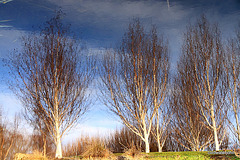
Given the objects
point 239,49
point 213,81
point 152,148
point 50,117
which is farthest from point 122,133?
point 239,49

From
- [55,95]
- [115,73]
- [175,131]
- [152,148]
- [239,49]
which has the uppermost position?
[239,49]

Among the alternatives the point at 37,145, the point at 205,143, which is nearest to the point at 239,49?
the point at 205,143

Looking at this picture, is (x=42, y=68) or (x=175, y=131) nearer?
(x=42, y=68)

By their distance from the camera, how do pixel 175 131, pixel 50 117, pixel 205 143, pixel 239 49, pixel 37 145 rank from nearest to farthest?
1. pixel 50 117
2. pixel 239 49
3. pixel 205 143
4. pixel 175 131
5. pixel 37 145

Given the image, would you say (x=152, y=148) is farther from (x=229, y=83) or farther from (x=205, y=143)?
(x=229, y=83)

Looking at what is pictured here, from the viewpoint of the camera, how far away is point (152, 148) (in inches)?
656

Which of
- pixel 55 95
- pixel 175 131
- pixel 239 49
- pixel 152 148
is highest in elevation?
pixel 239 49

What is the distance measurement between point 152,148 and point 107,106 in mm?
6228

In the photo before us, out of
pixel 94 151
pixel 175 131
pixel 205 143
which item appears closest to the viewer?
pixel 94 151

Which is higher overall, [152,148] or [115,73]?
[115,73]

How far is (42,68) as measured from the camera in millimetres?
12539

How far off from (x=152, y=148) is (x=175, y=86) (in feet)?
16.6

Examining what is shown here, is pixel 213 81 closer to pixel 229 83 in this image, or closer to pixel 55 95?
pixel 229 83

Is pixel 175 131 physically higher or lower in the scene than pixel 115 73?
lower
